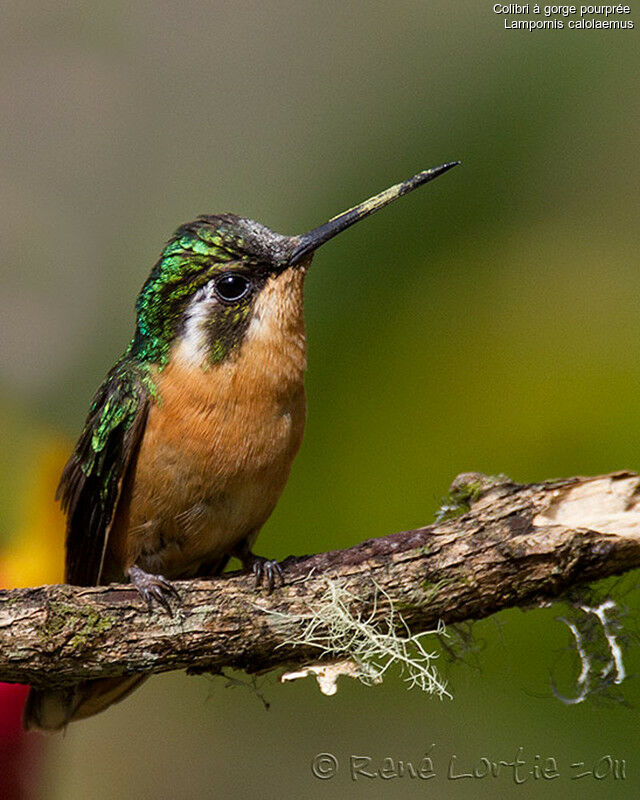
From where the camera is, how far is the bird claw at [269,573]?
309 cm

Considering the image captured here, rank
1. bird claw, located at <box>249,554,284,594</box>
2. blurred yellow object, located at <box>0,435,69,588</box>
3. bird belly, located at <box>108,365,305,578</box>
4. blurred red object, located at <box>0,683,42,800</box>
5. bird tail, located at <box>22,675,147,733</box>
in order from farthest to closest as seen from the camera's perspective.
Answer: blurred yellow object, located at <box>0,435,69,588</box>, blurred red object, located at <box>0,683,42,800</box>, bird tail, located at <box>22,675,147,733</box>, bird belly, located at <box>108,365,305,578</box>, bird claw, located at <box>249,554,284,594</box>

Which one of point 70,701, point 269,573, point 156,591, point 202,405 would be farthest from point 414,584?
point 70,701

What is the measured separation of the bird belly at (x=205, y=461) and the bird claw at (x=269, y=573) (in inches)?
9.5

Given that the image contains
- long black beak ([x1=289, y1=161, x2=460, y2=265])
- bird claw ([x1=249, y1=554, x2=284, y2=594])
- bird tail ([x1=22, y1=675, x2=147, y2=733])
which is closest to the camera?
bird claw ([x1=249, y1=554, x2=284, y2=594])

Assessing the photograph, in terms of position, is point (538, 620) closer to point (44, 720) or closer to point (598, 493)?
point (598, 493)

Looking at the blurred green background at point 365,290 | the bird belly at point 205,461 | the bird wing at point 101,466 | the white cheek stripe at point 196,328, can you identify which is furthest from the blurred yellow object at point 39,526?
the white cheek stripe at point 196,328

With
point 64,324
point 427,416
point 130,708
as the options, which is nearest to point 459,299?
point 427,416

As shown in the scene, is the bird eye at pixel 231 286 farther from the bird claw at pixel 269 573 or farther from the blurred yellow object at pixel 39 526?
the blurred yellow object at pixel 39 526

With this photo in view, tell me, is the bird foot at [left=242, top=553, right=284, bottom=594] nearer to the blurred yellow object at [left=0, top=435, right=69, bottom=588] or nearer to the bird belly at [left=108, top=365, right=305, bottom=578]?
the bird belly at [left=108, top=365, right=305, bottom=578]

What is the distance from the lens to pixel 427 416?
13.3 feet

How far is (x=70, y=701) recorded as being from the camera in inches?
141

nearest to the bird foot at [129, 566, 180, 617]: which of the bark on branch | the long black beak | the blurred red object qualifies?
the bark on branch

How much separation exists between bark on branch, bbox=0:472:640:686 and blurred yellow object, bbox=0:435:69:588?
1.16m

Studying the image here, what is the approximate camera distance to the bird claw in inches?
121
